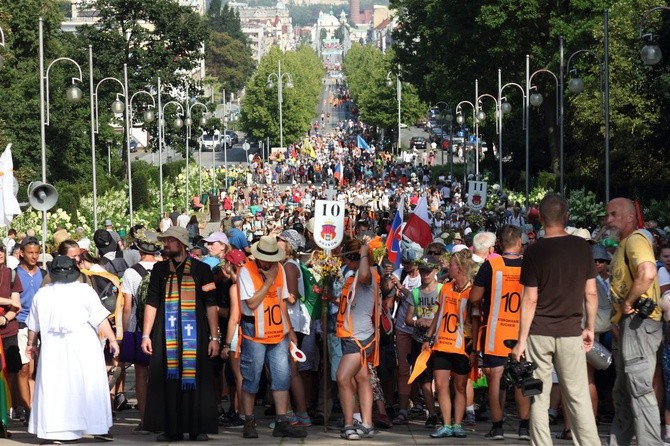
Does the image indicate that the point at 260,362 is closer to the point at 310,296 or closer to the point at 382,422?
the point at 310,296

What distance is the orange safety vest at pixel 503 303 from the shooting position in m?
13.2

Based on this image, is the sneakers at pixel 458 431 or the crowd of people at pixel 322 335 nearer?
the crowd of people at pixel 322 335

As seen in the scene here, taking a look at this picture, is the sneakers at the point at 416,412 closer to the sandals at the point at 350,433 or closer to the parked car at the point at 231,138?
the sandals at the point at 350,433

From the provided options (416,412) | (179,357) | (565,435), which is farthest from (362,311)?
(416,412)

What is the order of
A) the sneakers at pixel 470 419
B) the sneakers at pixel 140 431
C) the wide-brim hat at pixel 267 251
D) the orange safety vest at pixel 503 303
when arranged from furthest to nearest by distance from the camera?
the sneakers at pixel 470 419 < the sneakers at pixel 140 431 < the wide-brim hat at pixel 267 251 < the orange safety vest at pixel 503 303

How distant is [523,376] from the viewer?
10.7 metres

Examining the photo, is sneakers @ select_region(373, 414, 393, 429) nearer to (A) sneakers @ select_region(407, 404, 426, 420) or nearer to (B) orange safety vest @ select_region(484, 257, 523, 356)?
(A) sneakers @ select_region(407, 404, 426, 420)

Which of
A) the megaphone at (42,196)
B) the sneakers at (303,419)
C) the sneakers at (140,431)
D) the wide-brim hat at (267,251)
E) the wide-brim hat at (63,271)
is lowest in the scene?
the sneakers at (140,431)

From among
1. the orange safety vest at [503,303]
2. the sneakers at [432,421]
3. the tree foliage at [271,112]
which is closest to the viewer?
the orange safety vest at [503,303]

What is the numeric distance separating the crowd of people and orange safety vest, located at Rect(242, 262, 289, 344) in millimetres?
11

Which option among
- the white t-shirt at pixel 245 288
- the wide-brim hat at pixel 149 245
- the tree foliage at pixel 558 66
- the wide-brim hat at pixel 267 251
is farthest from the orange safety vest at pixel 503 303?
the tree foliage at pixel 558 66

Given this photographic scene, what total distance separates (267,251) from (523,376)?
3.51 m

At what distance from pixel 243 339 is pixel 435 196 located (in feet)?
147

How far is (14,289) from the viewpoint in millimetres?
14531
